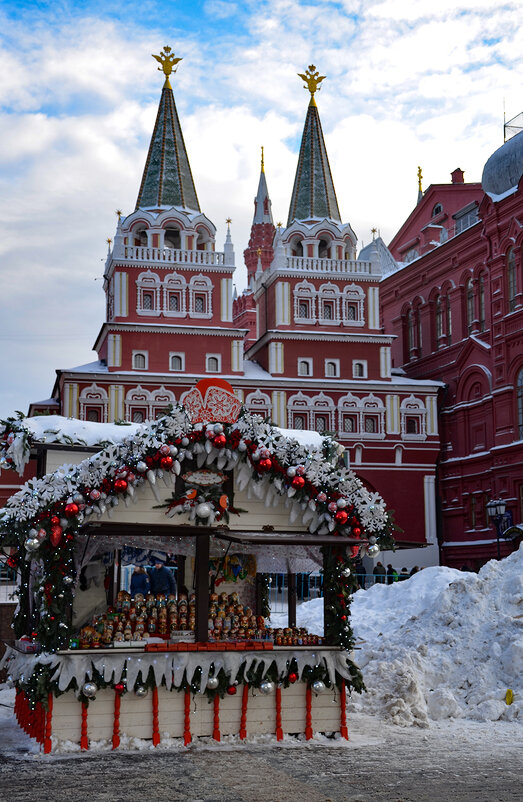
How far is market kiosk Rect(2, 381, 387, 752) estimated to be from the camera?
420 inches

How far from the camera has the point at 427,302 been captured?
4700 centimetres

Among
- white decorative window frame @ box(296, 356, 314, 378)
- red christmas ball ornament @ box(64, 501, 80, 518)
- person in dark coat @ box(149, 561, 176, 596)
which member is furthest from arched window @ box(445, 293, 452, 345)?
red christmas ball ornament @ box(64, 501, 80, 518)

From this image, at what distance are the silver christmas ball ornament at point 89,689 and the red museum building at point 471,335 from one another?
28.0 meters

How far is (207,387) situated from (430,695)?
189 inches

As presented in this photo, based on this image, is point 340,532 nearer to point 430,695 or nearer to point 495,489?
point 430,695

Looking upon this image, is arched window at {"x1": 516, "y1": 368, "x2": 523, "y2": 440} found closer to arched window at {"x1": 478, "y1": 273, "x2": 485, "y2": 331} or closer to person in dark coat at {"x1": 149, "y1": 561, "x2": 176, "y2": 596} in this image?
arched window at {"x1": 478, "y1": 273, "x2": 485, "y2": 331}

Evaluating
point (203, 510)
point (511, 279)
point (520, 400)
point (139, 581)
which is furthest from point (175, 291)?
point (203, 510)

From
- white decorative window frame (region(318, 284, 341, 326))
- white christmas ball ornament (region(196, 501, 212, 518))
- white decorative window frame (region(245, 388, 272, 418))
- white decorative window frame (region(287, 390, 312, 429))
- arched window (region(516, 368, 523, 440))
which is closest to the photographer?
white christmas ball ornament (region(196, 501, 212, 518))

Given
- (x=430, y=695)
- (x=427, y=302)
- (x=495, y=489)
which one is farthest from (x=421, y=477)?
(x=430, y=695)

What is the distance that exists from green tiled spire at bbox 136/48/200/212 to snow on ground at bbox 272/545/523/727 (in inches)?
1216

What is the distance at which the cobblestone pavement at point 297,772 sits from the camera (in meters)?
8.30

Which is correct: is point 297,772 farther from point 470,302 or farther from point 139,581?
point 470,302

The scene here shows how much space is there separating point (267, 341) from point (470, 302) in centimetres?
897

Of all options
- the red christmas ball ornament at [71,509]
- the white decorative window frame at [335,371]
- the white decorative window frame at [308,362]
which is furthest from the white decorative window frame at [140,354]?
the red christmas ball ornament at [71,509]
